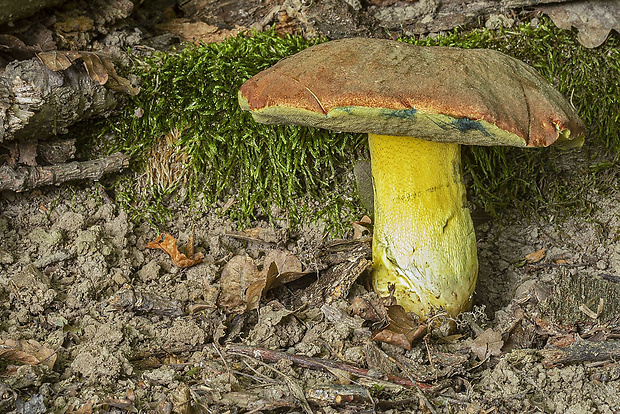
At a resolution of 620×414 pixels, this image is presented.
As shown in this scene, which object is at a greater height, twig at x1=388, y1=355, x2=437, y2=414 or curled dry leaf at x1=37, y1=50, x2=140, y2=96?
curled dry leaf at x1=37, y1=50, x2=140, y2=96

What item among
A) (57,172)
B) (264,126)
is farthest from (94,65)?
(264,126)

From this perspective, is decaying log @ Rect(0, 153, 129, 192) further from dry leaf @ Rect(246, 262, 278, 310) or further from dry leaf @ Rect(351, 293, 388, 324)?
dry leaf @ Rect(351, 293, 388, 324)

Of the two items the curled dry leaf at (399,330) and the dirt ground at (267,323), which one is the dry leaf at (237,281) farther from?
the curled dry leaf at (399,330)

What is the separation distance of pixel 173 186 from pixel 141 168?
18 centimetres

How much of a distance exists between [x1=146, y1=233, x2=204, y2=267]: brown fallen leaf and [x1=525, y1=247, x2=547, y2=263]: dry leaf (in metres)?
1.63

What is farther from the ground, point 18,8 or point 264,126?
point 18,8

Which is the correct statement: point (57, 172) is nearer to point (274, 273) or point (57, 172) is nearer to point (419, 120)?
point (274, 273)

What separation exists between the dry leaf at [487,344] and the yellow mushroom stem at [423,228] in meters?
0.19

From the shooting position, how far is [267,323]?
7.30 ft

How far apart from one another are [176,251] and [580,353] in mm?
1725

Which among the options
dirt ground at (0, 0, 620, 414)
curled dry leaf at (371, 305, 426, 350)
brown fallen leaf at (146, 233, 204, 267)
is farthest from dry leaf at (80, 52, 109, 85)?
curled dry leaf at (371, 305, 426, 350)

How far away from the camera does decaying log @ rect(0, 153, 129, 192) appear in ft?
8.54

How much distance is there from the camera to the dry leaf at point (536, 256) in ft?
9.57

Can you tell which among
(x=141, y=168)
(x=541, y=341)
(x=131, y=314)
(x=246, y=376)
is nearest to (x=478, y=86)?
(x=541, y=341)
